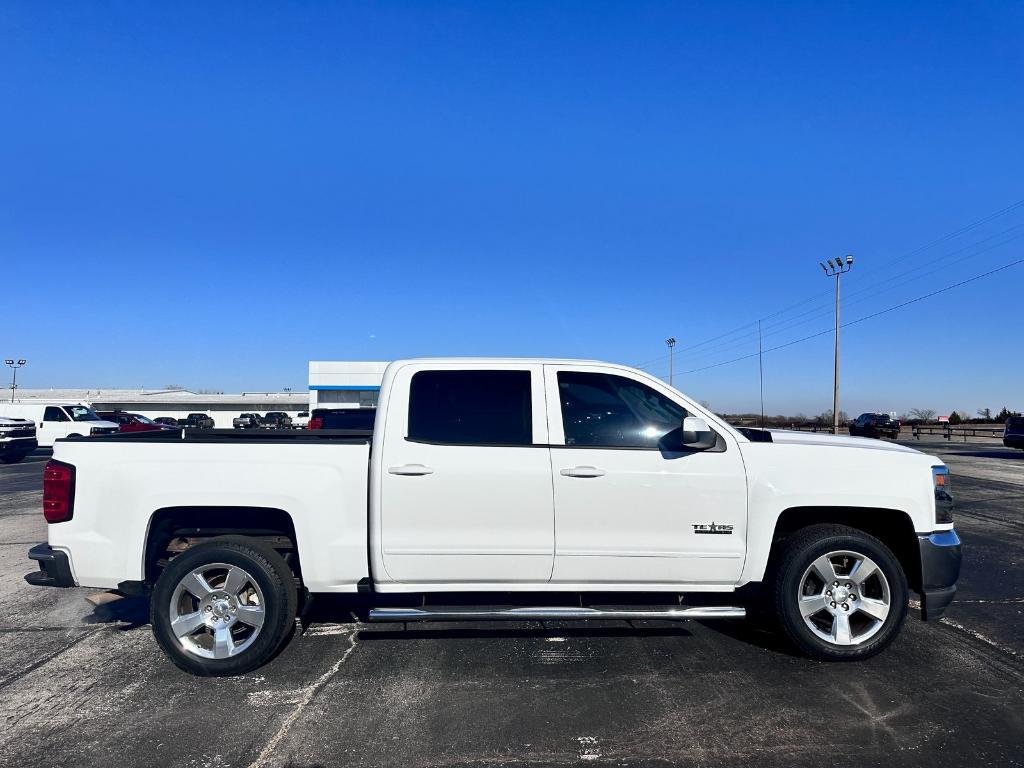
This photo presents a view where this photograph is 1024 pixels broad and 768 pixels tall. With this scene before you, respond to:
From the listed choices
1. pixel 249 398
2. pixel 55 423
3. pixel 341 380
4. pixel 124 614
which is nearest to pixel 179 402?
pixel 249 398

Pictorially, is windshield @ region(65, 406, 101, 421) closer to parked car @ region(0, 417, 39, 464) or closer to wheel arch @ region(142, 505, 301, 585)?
parked car @ region(0, 417, 39, 464)

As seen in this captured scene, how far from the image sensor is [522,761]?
3.02m

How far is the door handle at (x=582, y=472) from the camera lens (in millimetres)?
3961

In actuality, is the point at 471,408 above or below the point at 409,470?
above

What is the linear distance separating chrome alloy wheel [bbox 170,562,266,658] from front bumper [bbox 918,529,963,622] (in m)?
4.28

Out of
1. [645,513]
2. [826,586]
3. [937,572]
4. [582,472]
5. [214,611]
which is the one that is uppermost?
[582,472]

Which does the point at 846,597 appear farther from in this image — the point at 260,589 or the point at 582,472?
the point at 260,589

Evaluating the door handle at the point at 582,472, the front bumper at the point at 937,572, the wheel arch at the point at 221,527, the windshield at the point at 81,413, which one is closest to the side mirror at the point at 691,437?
the door handle at the point at 582,472

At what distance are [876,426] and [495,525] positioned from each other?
140 ft

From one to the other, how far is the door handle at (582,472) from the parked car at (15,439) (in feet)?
70.5

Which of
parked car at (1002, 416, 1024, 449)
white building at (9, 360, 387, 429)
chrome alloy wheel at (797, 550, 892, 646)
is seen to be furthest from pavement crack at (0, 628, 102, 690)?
white building at (9, 360, 387, 429)

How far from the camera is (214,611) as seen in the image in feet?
13.0

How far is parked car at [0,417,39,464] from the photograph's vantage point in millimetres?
18797

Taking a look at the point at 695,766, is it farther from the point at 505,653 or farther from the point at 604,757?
the point at 505,653
